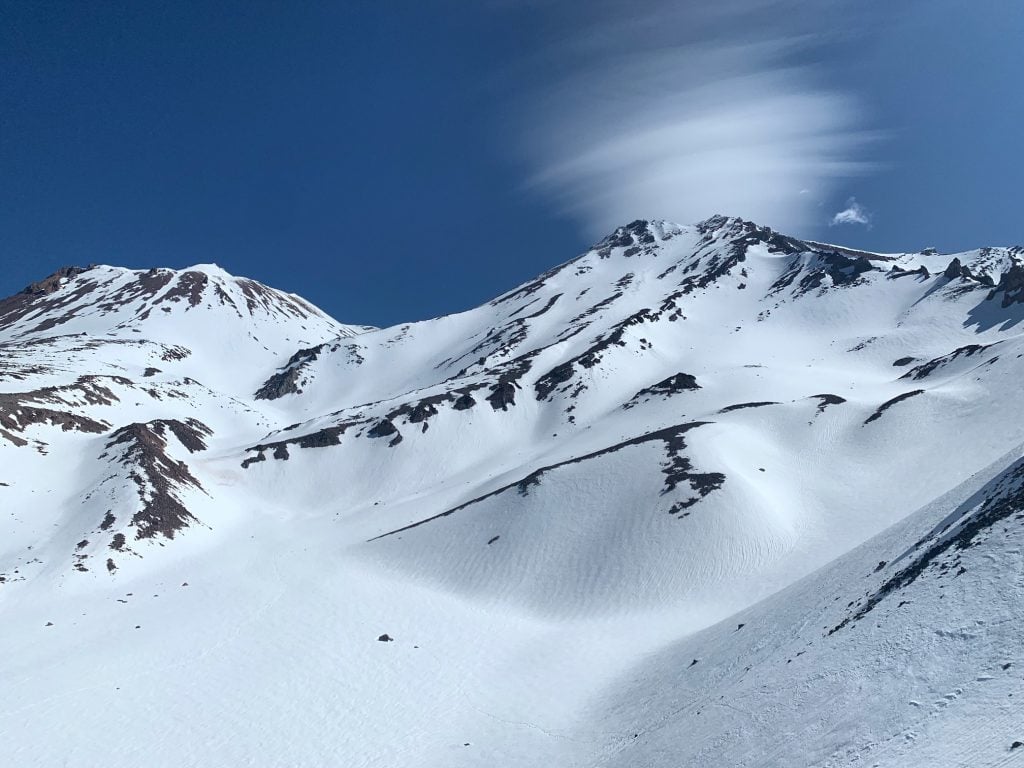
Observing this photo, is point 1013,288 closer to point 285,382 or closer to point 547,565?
point 547,565

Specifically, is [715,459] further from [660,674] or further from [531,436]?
[531,436]

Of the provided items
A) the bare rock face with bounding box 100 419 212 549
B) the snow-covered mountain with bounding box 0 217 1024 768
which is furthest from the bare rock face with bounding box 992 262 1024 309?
the bare rock face with bounding box 100 419 212 549

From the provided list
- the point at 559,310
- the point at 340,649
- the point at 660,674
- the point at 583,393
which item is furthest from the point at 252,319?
the point at 660,674

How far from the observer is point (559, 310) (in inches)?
6378

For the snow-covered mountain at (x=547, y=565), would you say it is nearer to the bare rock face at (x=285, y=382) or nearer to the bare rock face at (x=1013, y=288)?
the bare rock face at (x=1013, y=288)

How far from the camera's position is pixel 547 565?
41.4m

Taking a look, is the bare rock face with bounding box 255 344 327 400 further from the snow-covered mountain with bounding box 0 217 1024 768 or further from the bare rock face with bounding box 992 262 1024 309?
the bare rock face with bounding box 992 262 1024 309

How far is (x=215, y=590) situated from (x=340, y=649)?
591 inches

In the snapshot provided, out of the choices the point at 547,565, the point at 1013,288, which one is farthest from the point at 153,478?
the point at 1013,288

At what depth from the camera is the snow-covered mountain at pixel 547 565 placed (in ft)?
50.2

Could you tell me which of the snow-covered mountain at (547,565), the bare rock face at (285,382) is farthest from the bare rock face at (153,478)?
the bare rock face at (285,382)

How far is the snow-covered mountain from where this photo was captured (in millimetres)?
15305

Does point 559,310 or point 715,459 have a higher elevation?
point 559,310

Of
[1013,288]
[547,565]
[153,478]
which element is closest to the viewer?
[547,565]
